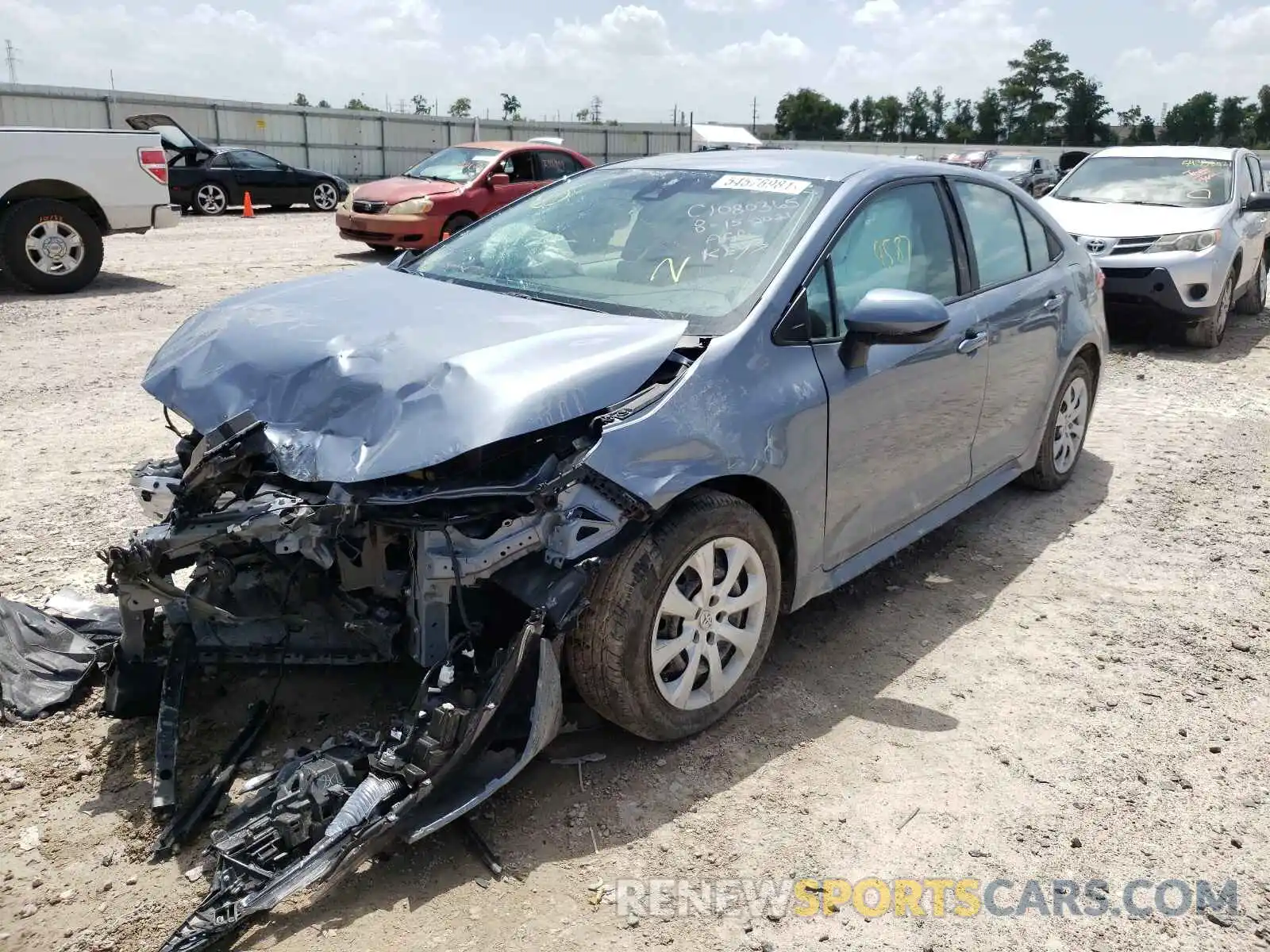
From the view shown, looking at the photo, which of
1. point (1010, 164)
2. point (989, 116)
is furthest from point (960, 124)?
point (1010, 164)

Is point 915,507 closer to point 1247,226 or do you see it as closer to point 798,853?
point 798,853

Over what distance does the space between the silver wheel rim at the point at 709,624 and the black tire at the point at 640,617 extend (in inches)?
1.2

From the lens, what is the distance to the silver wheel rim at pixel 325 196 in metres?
20.9

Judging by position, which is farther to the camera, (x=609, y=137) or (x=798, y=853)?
(x=609, y=137)

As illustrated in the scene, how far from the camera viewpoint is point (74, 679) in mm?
3424

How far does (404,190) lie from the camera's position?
13.6m

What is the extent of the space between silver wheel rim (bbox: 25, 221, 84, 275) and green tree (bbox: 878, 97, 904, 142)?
87497mm

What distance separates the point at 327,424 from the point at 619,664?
1058 millimetres

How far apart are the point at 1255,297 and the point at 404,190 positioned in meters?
10.3

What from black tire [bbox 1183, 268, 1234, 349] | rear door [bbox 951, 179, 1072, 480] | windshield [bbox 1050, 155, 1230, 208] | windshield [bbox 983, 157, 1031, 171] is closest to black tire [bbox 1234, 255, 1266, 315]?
windshield [bbox 1050, 155, 1230, 208]

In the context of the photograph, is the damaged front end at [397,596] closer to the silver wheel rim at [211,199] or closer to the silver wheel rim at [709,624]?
the silver wheel rim at [709,624]

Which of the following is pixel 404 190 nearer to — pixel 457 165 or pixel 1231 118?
pixel 457 165

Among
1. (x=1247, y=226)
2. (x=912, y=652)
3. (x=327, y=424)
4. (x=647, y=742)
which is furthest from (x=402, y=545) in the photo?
(x=1247, y=226)

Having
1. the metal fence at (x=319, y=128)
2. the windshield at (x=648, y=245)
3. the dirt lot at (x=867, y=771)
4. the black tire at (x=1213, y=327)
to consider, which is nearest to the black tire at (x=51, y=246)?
the dirt lot at (x=867, y=771)
